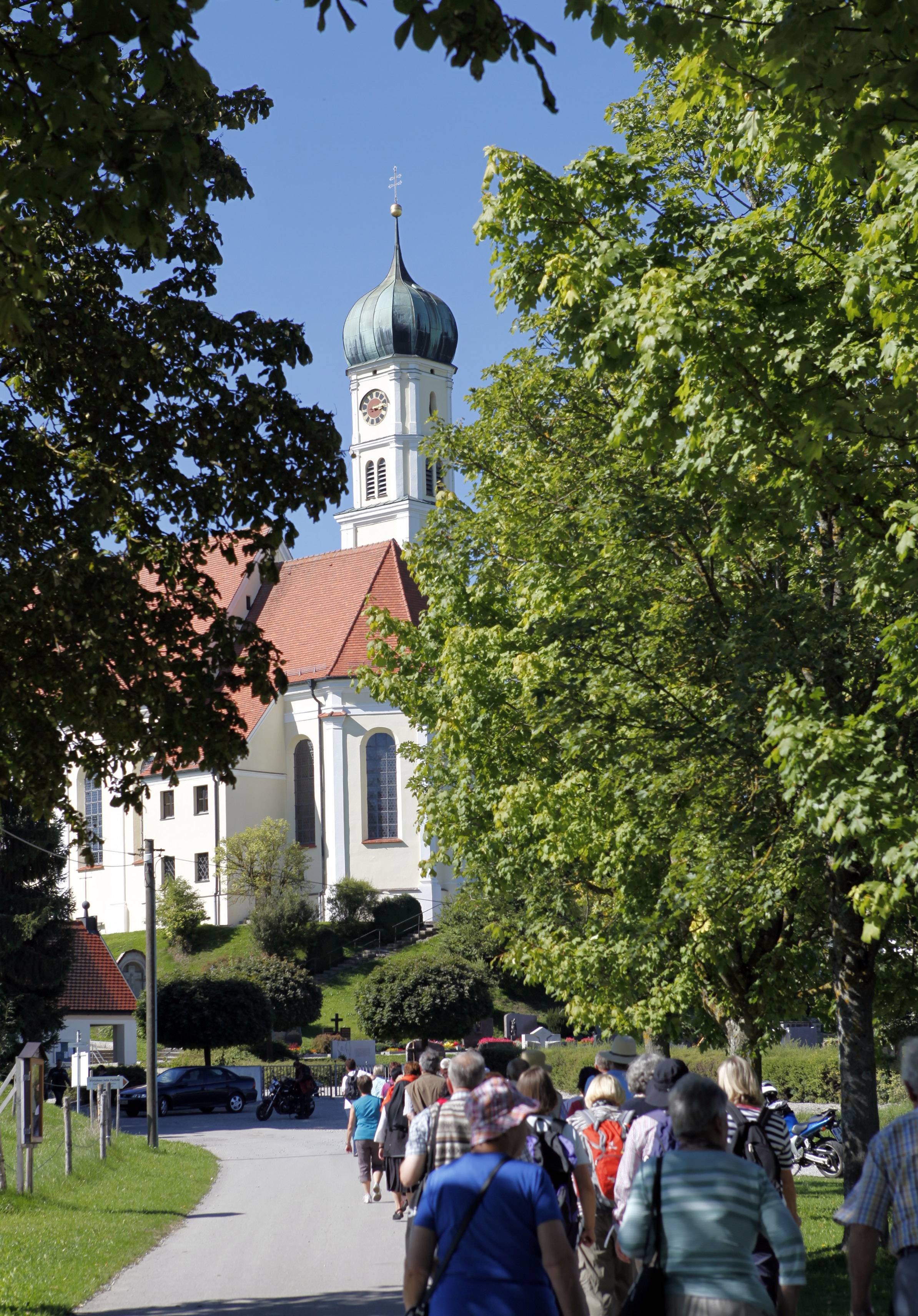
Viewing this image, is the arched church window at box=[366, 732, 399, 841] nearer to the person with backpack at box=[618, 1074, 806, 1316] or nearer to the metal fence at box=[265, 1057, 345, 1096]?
the metal fence at box=[265, 1057, 345, 1096]

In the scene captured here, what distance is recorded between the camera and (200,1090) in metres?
40.1

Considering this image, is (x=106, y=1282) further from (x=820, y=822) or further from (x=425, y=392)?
(x=425, y=392)

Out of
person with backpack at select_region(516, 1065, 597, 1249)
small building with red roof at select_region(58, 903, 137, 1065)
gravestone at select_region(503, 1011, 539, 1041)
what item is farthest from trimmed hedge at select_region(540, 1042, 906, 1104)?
person with backpack at select_region(516, 1065, 597, 1249)

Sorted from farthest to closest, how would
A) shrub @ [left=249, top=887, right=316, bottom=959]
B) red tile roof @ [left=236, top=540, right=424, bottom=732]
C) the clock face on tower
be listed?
the clock face on tower, red tile roof @ [left=236, top=540, right=424, bottom=732], shrub @ [left=249, top=887, right=316, bottom=959]

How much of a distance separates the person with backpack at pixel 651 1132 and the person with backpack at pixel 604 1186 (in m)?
0.26

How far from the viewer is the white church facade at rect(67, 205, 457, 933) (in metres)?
70.0

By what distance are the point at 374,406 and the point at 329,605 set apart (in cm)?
1591

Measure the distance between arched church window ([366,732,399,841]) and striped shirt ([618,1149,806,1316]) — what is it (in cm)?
6635

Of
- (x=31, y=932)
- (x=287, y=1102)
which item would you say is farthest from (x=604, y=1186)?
(x=31, y=932)

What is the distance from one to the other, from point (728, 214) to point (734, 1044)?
9.37 meters

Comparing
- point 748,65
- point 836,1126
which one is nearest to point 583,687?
point 748,65

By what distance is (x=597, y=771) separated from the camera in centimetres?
1264

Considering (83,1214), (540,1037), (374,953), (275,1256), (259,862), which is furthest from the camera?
(259,862)

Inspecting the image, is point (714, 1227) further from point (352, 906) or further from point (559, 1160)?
point (352, 906)
